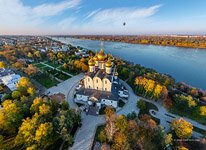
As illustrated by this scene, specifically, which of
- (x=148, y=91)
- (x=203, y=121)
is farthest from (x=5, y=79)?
(x=203, y=121)

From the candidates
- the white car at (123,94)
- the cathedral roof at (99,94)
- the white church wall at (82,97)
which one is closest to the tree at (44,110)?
the white church wall at (82,97)

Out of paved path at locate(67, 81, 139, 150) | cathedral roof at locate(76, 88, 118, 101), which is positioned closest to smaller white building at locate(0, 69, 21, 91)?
paved path at locate(67, 81, 139, 150)

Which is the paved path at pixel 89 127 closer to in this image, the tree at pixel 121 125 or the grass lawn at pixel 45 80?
the tree at pixel 121 125

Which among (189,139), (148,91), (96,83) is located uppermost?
(96,83)

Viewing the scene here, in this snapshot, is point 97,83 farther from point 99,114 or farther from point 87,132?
point 87,132

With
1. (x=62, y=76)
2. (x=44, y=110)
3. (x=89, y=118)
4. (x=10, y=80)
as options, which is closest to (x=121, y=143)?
(x=89, y=118)

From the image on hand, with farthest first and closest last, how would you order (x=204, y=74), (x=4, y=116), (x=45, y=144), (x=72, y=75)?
(x=204, y=74)
(x=72, y=75)
(x=4, y=116)
(x=45, y=144)

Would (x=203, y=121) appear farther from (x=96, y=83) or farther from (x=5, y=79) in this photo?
(x=5, y=79)

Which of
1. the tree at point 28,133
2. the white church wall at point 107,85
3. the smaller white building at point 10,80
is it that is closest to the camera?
the tree at point 28,133
